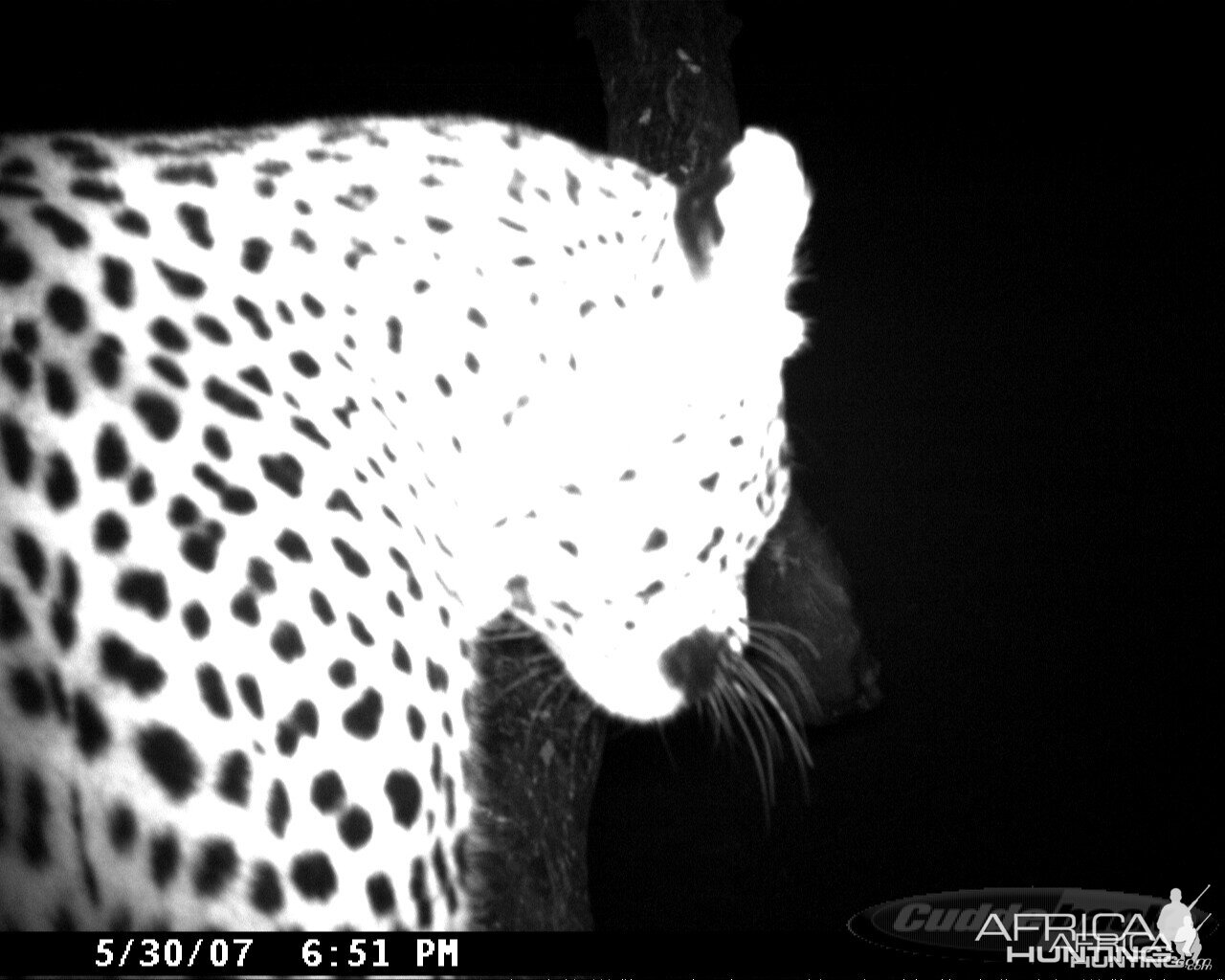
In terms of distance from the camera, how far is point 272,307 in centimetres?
75

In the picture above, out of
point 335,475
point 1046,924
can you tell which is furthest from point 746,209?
point 1046,924

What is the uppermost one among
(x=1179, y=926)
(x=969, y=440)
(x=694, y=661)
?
(x=969, y=440)

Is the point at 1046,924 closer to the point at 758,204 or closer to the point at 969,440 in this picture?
the point at 969,440

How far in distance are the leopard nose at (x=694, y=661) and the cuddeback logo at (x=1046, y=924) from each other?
0.32m

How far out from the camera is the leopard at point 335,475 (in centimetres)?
60

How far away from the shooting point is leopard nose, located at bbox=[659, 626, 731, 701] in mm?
1020

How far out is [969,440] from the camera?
123 cm

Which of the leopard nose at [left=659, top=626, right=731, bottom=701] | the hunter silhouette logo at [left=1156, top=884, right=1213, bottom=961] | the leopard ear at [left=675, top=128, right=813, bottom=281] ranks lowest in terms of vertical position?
the hunter silhouette logo at [left=1156, top=884, right=1213, bottom=961]

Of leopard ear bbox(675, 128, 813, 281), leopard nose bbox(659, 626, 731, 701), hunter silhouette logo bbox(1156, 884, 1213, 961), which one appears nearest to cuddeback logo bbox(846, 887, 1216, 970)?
hunter silhouette logo bbox(1156, 884, 1213, 961)

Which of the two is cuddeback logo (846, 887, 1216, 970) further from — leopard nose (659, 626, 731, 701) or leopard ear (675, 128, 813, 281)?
leopard ear (675, 128, 813, 281)

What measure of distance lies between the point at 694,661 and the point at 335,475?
45 centimetres

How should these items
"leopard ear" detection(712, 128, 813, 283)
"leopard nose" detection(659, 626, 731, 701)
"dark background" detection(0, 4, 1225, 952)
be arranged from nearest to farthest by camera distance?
1. "leopard ear" detection(712, 128, 813, 283)
2. "leopard nose" detection(659, 626, 731, 701)
3. "dark background" detection(0, 4, 1225, 952)

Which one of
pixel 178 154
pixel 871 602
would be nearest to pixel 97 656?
pixel 178 154

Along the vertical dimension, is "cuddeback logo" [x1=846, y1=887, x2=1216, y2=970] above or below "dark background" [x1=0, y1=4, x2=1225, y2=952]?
below
